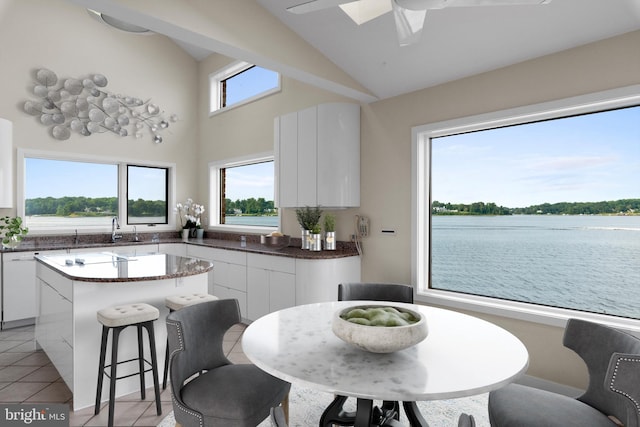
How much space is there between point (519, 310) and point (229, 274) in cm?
316

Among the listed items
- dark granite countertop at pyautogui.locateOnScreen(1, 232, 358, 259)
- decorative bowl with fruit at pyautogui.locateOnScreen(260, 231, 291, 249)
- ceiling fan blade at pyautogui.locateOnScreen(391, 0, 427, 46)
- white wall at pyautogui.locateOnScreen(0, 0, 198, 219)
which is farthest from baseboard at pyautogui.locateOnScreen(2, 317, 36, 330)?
ceiling fan blade at pyautogui.locateOnScreen(391, 0, 427, 46)

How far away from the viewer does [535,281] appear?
3068 millimetres

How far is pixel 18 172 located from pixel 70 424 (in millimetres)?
3785

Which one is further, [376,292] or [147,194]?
[147,194]

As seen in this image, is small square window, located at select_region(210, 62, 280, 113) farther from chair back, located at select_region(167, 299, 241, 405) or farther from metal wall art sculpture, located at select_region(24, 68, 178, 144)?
chair back, located at select_region(167, 299, 241, 405)

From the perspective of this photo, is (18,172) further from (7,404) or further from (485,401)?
(485,401)

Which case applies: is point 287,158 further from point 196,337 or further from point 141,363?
point 196,337

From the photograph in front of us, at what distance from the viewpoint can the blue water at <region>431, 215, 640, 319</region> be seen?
265 cm

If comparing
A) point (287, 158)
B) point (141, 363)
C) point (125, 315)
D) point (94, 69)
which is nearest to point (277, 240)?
point (287, 158)

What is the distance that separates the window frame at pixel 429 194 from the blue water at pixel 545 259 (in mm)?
93

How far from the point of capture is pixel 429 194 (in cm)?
357

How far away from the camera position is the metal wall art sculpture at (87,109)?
4.86m

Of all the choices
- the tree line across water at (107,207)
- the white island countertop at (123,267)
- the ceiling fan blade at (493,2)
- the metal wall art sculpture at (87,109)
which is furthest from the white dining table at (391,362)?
the metal wall art sculpture at (87,109)

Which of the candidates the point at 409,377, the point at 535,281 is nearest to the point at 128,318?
the point at 409,377
